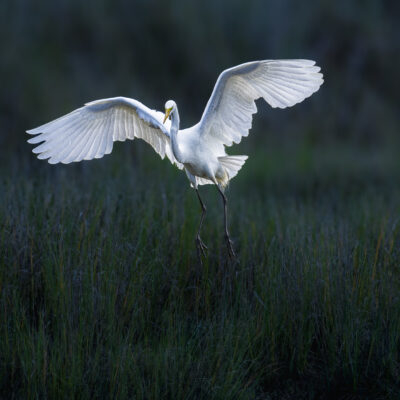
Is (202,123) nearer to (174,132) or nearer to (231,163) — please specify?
(174,132)

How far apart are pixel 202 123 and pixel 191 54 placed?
5510mm

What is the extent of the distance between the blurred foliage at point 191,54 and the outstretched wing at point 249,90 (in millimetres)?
3966

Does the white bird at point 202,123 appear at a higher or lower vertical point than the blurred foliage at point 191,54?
lower

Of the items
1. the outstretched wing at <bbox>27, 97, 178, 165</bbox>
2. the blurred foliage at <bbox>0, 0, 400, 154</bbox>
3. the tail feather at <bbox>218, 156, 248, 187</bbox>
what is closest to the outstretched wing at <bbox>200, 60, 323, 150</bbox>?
the tail feather at <bbox>218, 156, 248, 187</bbox>

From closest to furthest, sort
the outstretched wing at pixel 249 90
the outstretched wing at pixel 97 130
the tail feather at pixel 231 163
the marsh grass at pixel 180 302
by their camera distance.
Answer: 1. the marsh grass at pixel 180 302
2. the outstretched wing at pixel 249 90
3. the outstretched wing at pixel 97 130
4. the tail feather at pixel 231 163

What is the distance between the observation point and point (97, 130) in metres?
4.89

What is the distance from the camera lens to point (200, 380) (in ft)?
12.1

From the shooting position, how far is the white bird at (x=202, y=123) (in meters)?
4.31

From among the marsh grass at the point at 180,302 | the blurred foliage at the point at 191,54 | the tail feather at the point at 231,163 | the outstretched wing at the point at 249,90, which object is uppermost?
the blurred foliage at the point at 191,54

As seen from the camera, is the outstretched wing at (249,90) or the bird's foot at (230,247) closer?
the outstretched wing at (249,90)

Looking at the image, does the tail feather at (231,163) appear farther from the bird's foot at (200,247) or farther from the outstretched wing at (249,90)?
the bird's foot at (200,247)

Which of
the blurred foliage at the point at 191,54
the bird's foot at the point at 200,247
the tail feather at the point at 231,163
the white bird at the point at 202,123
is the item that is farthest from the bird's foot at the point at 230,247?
the blurred foliage at the point at 191,54

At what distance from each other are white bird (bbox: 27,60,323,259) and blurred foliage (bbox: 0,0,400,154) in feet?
→ 11.1

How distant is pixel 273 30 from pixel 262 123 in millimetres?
1546
